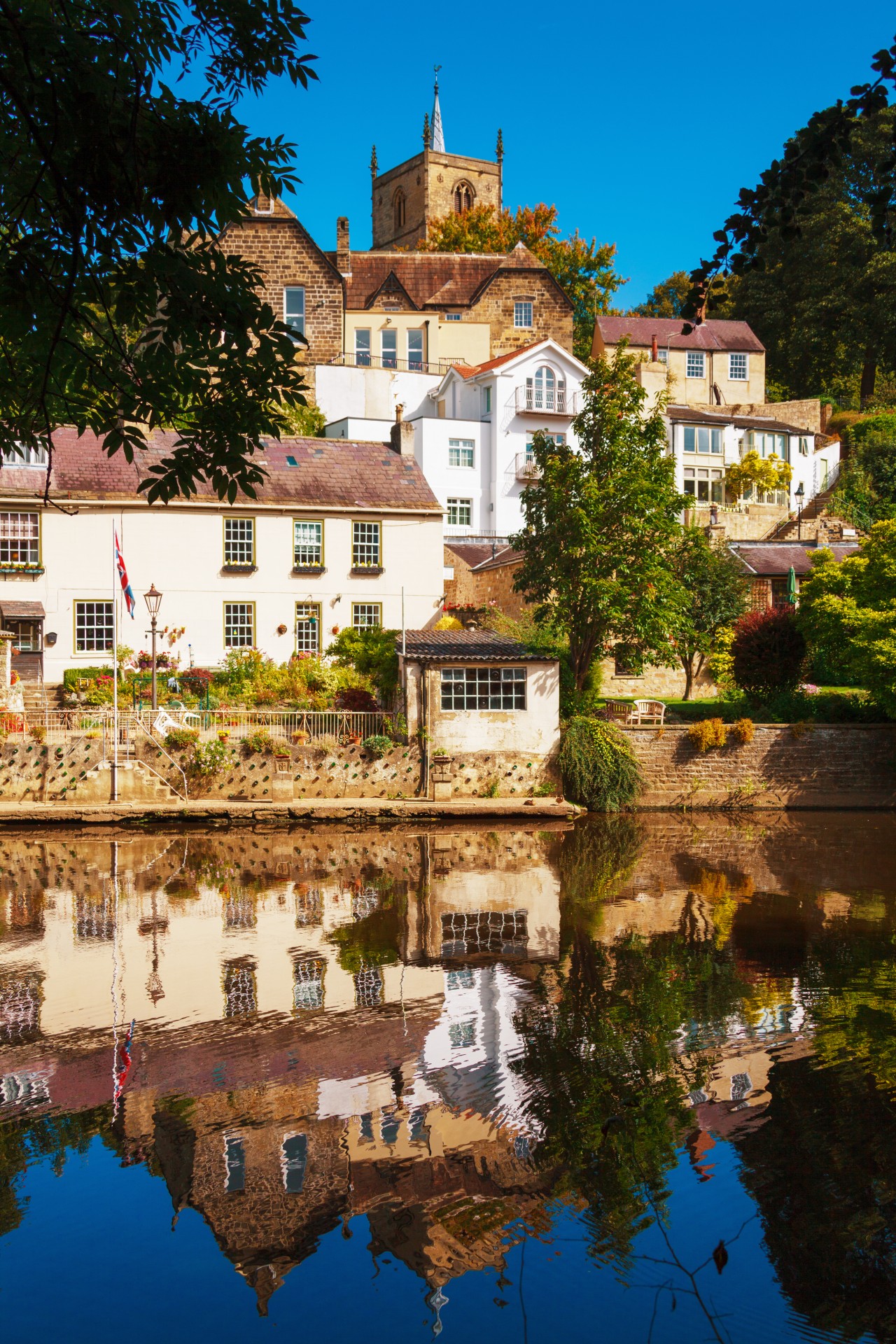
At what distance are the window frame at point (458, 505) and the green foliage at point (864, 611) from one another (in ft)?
60.0

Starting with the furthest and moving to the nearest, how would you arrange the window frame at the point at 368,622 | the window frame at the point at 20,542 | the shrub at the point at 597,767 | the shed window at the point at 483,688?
the window frame at the point at 368,622
the window frame at the point at 20,542
the shed window at the point at 483,688
the shrub at the point at 597,767

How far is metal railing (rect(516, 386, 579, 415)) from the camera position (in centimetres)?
4459

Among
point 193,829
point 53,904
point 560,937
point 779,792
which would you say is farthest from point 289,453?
point 560,937

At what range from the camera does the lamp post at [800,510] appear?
46.6 m

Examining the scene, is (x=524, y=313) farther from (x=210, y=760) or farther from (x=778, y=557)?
(x=210, y=760)

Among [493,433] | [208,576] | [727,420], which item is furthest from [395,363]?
[208,576]

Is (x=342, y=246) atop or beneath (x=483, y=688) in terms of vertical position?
atop

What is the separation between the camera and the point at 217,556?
3183 cm

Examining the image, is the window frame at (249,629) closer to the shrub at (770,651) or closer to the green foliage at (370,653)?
the green foliage at (370,653)

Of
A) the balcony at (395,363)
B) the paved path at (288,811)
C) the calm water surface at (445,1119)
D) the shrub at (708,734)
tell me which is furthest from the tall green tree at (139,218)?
the balcony at (395,363)

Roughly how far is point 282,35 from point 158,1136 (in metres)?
8.06

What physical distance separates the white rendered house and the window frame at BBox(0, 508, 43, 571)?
1694 cm

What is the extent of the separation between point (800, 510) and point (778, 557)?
12279mm

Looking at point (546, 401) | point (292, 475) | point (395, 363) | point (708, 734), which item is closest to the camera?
point (708, 734)
